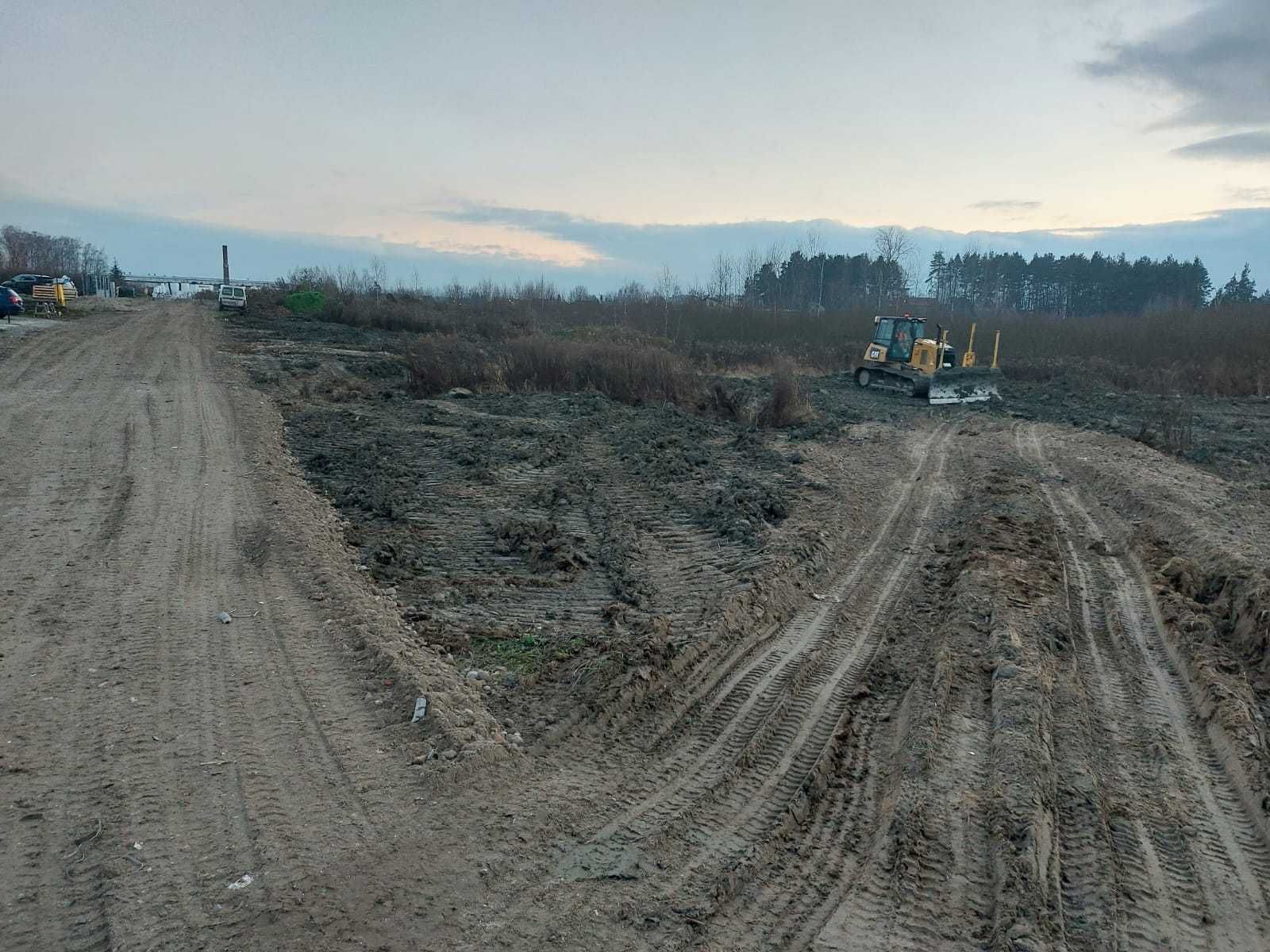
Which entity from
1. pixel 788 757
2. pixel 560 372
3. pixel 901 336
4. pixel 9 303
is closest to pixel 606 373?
pixel 560 372

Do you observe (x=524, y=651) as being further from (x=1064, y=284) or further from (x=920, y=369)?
(x=1064, y=284)

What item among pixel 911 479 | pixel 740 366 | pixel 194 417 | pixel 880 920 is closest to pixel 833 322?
pixel 740 366

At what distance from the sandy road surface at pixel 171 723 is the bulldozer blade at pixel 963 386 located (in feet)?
68.1

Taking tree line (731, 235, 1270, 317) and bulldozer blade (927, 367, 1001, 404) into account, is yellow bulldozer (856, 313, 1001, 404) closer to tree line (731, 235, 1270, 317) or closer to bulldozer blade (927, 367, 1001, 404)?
bulldozer blade (927, 367, 1001, 404)

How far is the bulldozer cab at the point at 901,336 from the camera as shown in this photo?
94.5 feet

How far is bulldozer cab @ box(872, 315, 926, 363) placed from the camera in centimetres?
2881

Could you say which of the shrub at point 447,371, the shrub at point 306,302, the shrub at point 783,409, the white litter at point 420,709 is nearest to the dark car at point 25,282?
the shrub at point 306,302

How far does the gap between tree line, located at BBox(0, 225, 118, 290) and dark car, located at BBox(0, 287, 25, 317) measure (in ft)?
169

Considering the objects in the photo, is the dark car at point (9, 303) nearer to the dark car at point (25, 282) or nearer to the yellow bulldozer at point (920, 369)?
the dark car at point (25, 282)

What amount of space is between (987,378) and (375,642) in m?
24.3

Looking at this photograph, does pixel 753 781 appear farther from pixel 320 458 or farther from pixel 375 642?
pixel 320 458

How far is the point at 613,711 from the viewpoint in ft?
19.2

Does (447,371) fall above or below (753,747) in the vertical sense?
above

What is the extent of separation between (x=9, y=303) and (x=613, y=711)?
3494cm
